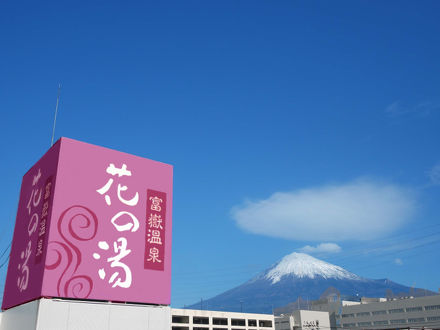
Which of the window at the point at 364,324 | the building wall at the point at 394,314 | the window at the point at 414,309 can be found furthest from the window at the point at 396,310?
the window at the point at 364,324

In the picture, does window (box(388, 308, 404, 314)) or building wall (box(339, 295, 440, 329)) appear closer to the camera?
building wall (box(339, 295, 440, 329))

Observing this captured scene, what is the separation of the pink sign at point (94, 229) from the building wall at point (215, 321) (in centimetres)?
8088

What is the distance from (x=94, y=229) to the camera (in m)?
33.7

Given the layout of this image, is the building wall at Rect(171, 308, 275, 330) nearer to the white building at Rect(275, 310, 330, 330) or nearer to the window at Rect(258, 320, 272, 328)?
the window at Rect(258, 320, 272, 328)

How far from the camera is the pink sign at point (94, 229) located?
31906 millimetres

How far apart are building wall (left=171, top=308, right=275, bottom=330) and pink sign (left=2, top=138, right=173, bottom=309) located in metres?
80.9

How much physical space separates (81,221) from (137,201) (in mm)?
5026

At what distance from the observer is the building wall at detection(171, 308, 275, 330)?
11475cm

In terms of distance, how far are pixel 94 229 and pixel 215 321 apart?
9500 centimetres

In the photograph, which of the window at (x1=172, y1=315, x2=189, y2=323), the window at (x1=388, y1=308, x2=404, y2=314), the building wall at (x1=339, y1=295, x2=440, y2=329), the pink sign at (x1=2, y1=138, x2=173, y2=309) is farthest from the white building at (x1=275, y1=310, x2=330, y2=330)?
Answer: the pink sign at (x1=2, y1=138, x2=173, y2=309)

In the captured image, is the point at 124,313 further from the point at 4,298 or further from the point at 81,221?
the point at 4,298

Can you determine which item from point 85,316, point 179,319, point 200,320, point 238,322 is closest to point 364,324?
point 238,322

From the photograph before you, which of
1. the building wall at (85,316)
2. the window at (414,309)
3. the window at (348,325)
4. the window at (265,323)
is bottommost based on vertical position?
A: the building wall at (85,316)

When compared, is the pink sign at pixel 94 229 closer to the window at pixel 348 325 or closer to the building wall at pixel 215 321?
the building wall at pixel 215 321
